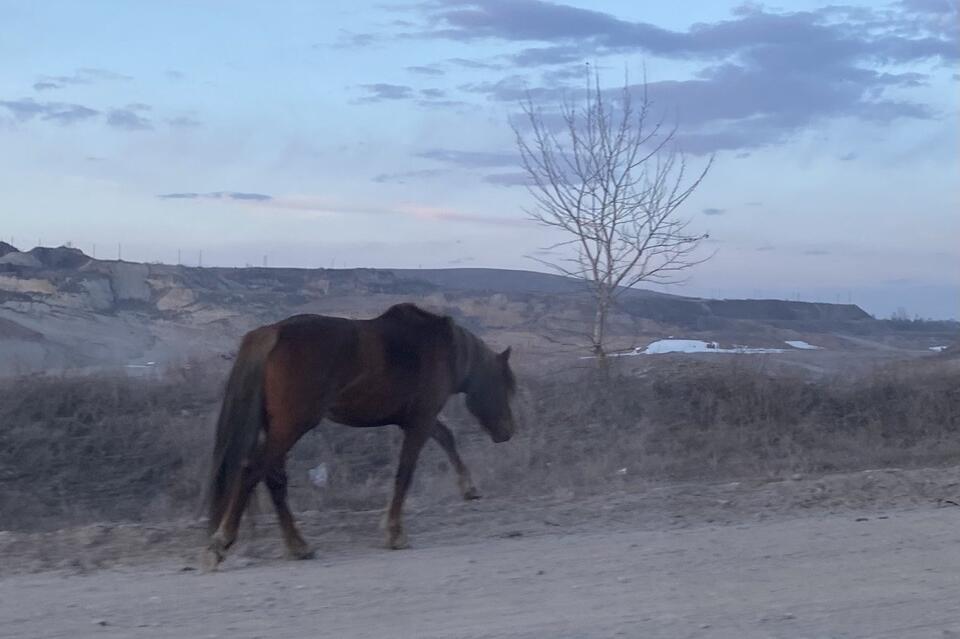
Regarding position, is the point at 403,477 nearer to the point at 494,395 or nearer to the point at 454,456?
A: the point at 454,456

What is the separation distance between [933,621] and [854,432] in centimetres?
1120

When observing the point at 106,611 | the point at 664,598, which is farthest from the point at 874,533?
the point at 106,611

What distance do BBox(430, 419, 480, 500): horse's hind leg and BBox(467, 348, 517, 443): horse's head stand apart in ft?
1.33

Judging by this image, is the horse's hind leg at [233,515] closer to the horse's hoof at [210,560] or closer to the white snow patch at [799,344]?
the horse's hoof at [210,560]

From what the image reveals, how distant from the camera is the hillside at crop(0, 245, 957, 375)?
3056cm

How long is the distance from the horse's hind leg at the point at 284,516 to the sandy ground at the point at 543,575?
15 cm

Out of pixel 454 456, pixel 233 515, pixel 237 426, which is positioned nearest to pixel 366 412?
pixel 237 426

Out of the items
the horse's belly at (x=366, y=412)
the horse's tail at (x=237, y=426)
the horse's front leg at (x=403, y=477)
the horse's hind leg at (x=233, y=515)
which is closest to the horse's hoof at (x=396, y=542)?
the horse's front leg at (x=403, y=477)

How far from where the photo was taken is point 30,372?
1892 centimetres

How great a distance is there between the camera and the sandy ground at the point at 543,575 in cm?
680

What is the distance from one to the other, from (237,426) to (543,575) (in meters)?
2.43

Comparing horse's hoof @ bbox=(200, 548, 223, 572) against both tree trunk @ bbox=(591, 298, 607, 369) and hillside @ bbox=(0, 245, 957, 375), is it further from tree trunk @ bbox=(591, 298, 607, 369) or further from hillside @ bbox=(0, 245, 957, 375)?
hillside @ bbox=(0, 245, 957, 375)

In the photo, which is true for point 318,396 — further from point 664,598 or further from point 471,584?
point 664,598

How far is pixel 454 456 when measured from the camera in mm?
10734
